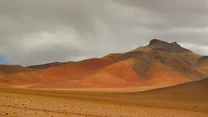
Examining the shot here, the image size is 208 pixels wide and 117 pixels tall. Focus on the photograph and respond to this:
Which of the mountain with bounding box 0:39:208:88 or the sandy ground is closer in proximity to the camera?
the sandy ground

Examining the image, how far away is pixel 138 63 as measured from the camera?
190750 mm

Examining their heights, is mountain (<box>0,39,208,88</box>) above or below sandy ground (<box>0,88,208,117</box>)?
above

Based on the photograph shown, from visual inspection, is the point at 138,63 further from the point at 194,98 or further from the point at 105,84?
the point at 194,98

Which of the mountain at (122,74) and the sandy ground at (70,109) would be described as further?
the mountain at (122,74)

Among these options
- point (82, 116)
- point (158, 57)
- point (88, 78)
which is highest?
point (158, 57)

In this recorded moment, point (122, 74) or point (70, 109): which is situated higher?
point (122, 74)

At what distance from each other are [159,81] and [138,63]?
28697mm

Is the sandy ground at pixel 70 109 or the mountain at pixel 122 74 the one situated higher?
the mountain at pixel 122 74

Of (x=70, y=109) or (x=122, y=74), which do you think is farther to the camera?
(x=122, y=74)

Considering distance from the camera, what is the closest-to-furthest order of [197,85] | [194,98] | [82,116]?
[82,116]
[194,98]
[197,85]

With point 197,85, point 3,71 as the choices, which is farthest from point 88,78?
point 197,85

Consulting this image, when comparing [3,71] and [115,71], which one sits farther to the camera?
[3,71]

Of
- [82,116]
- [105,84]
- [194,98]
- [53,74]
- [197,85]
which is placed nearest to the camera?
[82,116]

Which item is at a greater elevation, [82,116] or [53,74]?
[53,74]
